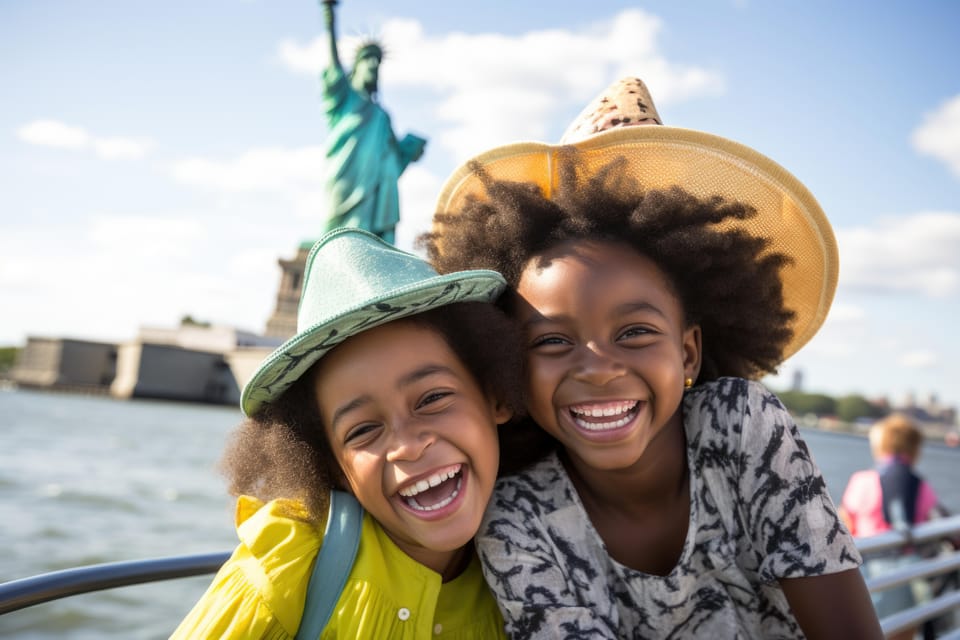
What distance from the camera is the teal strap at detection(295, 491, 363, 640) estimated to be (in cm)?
155

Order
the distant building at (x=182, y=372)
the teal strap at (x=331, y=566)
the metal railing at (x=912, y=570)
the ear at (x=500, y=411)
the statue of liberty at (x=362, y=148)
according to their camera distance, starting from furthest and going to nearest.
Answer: the distant building at (x=182, y=372) < the statue of liberty at (x=362, y=148) < the metal railing at (x=912, y=570) < the ear at (x=500, y=411) < the teal strap at (x=331, y=566)

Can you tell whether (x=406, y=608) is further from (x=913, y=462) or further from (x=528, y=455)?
(x=913, y=462)

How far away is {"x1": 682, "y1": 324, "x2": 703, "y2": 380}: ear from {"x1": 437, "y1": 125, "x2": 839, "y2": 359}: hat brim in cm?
31

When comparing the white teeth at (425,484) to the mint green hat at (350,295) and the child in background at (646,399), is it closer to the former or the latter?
the child in background at (646,399)

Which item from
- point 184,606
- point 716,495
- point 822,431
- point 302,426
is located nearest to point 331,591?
point 302,426

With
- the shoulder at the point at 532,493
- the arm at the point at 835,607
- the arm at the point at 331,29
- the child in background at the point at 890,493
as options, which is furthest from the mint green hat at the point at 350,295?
the arm at the point at 331,29

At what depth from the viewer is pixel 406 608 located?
1.67 metres

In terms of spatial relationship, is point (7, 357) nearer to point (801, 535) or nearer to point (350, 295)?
point (350, 295)

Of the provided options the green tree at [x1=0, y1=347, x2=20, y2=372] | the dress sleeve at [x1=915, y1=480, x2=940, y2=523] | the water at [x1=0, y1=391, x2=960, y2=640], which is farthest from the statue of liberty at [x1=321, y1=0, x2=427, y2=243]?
the green tree at [x1=0, y1=347, x2=20, y2=372]

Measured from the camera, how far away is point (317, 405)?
1.80 metres

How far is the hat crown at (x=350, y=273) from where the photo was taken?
5.47 ft

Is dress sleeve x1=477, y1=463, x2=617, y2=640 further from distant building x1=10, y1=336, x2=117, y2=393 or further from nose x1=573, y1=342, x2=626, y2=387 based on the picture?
distant building x1=10, y1=336, x2=117, y2=393

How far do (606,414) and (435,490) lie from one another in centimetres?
42

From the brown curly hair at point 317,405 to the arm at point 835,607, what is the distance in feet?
2.41
